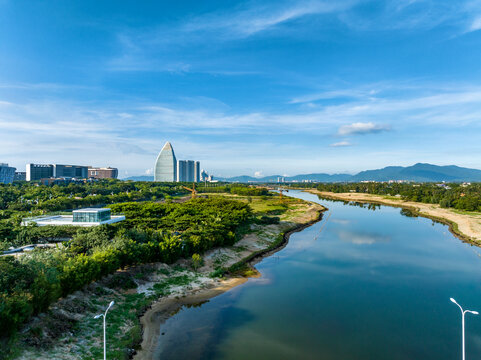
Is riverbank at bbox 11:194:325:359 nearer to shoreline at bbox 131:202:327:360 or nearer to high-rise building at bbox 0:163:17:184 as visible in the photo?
shoreline at bbox 131:202:327:360

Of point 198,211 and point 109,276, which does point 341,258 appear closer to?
point 198,211

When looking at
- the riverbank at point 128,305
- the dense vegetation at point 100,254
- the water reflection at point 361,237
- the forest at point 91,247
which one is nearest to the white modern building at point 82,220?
the forest at point 91,247

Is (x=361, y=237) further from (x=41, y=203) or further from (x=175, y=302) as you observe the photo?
(x=41, y=203)

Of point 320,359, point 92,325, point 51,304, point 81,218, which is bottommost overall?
point 320,359

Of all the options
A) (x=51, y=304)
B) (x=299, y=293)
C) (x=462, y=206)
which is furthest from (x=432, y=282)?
(x=462, y=206)

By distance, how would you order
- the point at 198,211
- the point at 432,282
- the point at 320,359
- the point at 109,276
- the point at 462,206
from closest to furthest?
the point at 320,359 < the point at 109,276 < the point at 432,282 < the point at 198,211 < the point at 462,206

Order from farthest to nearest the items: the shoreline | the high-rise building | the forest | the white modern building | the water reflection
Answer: the high-rise building → the water reflection → the white modern building → the shoreline → the forest

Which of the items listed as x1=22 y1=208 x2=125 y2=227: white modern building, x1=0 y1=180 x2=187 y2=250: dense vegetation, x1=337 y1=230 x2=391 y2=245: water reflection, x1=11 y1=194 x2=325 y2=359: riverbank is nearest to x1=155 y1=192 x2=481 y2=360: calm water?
x1=11 y1=194 x2=325 y2=359: riverbank
